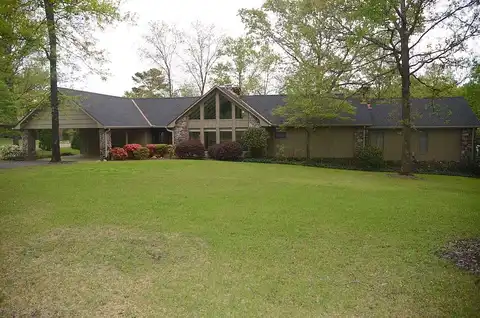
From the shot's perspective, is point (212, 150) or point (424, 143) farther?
point (424, 143)

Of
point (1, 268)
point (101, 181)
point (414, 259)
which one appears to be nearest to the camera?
point (1, 268)

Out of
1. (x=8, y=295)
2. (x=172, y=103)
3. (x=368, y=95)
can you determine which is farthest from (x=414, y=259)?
(x=172, y=103)

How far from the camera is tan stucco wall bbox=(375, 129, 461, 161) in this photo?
2369cm

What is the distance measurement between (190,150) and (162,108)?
280 inches

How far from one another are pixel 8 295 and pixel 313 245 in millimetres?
5075

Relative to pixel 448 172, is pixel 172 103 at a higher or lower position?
higher

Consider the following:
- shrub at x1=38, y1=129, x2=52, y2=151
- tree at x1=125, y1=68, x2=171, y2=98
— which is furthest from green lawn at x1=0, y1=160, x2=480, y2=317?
tree at x1=125, y1=68, x2=171, y2=98

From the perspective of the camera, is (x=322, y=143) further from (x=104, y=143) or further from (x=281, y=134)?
(x=104, y=143)

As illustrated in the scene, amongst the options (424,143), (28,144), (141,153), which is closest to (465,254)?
(424,143)

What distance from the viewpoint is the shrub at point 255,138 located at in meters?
23.3

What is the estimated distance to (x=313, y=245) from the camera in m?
7.05

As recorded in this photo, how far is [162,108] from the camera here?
95.5 ft

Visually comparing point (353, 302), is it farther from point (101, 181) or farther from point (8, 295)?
point (101, 181)

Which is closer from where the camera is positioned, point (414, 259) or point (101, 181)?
point (414, 259)
